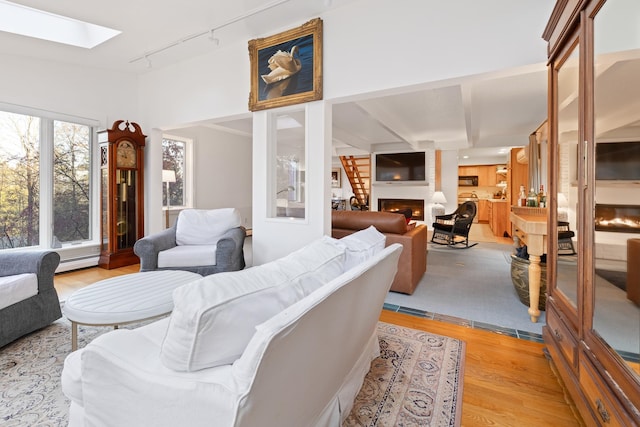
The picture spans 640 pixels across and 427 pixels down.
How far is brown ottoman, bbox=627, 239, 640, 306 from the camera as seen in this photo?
97 centimetres

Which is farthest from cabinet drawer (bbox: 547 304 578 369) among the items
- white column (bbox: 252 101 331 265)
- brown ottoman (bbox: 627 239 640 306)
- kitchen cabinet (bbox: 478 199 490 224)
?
kitchen cabinet (bbox: 478 199 490 224)

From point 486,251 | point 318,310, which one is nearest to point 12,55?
point 318,310

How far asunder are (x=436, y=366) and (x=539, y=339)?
0.97 metres

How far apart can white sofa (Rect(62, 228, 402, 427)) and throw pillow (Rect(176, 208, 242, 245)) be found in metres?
2.60

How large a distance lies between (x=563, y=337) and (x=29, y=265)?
353cm

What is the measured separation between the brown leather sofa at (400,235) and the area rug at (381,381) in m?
0.86

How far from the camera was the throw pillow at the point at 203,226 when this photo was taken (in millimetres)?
3562

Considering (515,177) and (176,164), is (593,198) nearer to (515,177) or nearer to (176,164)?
(176,164)

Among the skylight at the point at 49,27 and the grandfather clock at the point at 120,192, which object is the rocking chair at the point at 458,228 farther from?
the skylight at the point at 49,27

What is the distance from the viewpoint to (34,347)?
80.5 inches

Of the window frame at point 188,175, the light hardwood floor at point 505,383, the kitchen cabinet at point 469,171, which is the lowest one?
the light hardwood floor at point 505,383

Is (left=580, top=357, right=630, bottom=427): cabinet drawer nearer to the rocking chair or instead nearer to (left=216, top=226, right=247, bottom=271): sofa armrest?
(left=216, top=226, right=247, bottom=271): sofa armrest

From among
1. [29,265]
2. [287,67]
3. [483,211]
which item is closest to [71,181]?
[29,265]

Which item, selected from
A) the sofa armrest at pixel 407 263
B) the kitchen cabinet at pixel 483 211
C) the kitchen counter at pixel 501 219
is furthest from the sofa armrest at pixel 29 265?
the kitchen cabinet at pixel 483 211
